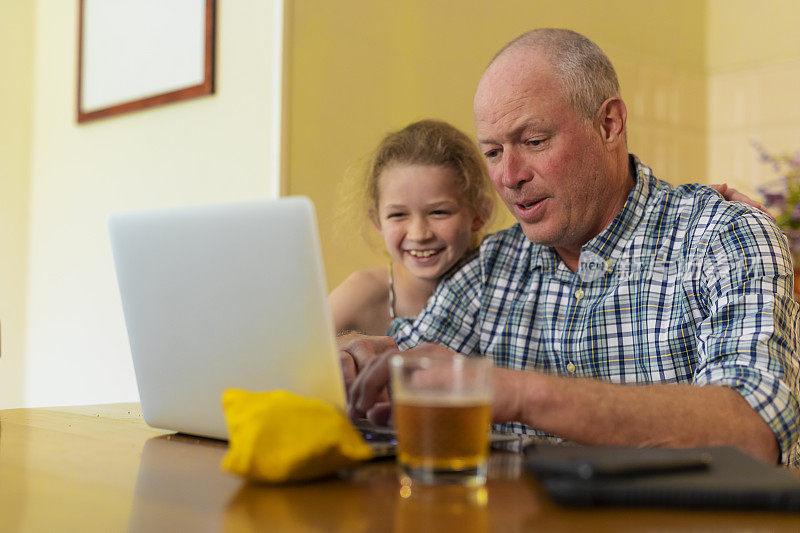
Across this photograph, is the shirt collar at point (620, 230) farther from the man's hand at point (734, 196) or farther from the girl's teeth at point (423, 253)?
the girl's teeth at point (423, 253)

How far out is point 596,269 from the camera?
54.9 inches

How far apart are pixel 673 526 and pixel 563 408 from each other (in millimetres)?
276

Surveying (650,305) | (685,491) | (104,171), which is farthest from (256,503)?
(104,171)

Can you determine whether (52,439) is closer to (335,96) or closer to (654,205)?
(654,205)

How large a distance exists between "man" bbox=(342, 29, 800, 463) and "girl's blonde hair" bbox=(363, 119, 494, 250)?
17 centimetres

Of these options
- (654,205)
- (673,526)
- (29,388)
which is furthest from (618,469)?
(29,388)

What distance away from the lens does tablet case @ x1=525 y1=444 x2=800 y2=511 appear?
58cm

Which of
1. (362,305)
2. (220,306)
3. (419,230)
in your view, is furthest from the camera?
(362,305)

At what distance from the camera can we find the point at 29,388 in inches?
124

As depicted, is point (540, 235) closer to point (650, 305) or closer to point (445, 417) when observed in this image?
point (650, 305)

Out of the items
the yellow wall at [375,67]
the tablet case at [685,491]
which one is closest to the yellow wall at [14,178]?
the yellow wall at [375,67]

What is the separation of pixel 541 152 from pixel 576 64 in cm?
16

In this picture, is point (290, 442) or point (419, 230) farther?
point (419, 230)

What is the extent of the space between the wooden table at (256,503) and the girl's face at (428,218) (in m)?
Result: 0.88
